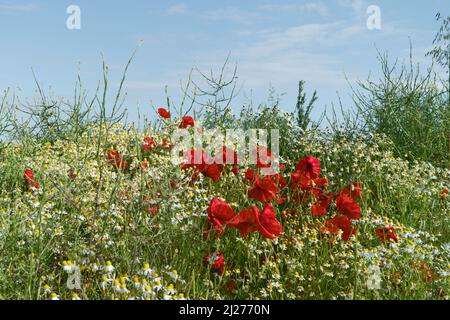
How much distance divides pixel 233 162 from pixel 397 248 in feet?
6.41

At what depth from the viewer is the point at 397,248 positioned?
→ 3.20 m

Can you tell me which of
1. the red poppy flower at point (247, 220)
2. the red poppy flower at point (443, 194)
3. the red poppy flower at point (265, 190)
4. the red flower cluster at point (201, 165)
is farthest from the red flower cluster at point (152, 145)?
the red poppy flower at point (443, 194)

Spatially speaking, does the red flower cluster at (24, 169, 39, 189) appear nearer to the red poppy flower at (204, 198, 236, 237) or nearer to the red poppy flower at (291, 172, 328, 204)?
the red poppy flower at (204, 198, 236, 237)

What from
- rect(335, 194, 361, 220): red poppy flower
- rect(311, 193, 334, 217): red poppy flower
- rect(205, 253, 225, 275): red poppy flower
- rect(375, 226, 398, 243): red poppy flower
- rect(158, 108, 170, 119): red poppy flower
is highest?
rect(158, 108, 170, 119): red poppy flower

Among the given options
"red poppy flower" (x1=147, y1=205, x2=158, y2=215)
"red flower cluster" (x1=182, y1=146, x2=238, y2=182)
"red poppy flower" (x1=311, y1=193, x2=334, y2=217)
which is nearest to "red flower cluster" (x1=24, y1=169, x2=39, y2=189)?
"red poppy flower" (x1=147, y1=205, x2=158, y2=215)

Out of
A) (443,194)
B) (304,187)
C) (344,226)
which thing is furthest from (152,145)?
(443,194)

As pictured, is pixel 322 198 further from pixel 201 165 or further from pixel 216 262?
pixel 216 262

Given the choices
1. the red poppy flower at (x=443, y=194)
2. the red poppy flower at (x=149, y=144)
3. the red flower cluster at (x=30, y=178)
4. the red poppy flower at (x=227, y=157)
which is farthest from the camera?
the red poppy flower at (x=149, y=144)

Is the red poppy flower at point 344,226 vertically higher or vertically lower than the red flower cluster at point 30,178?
lower

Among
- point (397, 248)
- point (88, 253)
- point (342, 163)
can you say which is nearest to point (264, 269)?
point (397, 248)

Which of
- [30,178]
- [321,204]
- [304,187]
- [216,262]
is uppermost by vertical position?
[30,178]

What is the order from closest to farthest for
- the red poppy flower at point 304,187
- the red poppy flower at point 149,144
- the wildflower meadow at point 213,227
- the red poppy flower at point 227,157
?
1. the wildflower meadow at point 213,227
2. the red poppy flower at point 304,187
3. the red poppy flower at point 227,157
4. the red poppy flower at point 149,144

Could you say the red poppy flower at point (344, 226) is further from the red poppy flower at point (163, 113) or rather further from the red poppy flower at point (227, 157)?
the red poppy flower at point (163, 113)
